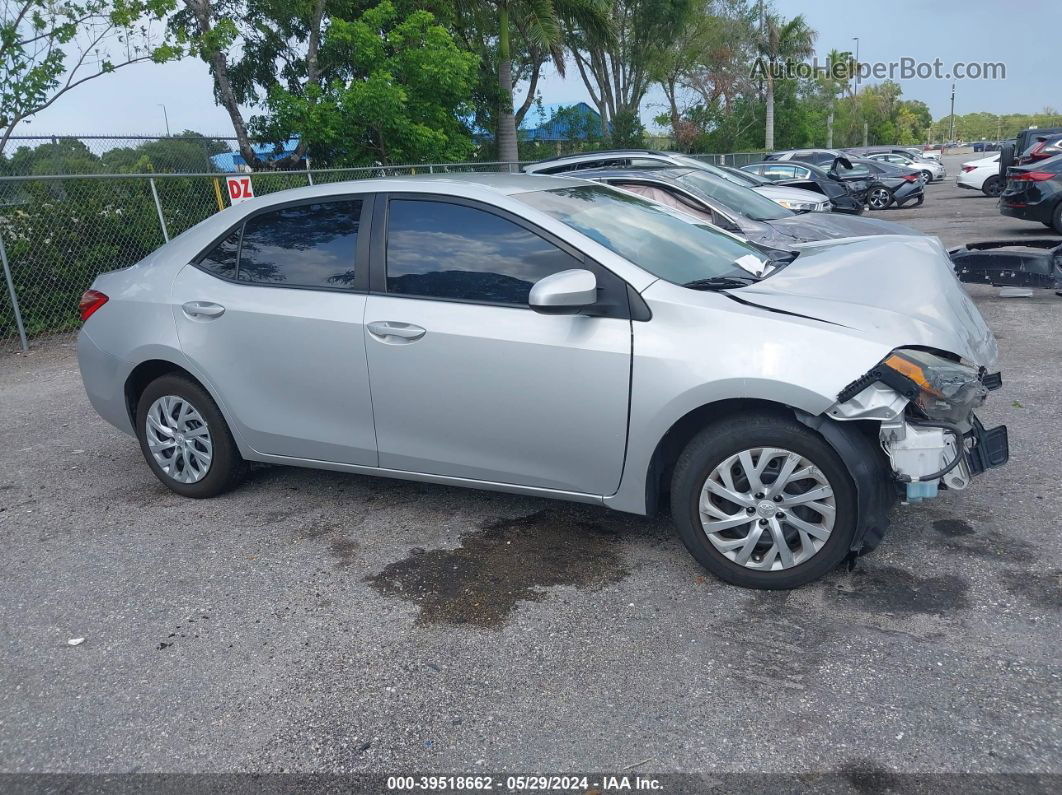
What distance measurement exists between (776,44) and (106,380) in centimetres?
5015

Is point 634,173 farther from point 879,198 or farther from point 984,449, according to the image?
point 879,198

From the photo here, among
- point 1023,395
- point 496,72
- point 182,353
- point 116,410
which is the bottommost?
point 1023,395

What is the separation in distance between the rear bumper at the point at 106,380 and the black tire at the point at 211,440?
125 mm

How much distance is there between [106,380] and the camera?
17.4ft

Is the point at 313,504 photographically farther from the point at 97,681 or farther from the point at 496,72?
the point at 496,72

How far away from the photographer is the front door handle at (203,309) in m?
4.84

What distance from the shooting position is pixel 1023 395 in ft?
21.1

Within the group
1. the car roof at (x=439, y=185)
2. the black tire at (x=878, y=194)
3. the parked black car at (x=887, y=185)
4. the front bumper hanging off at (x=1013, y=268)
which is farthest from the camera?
the black tire at (x=878, y=194)

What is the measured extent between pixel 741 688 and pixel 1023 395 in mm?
4388

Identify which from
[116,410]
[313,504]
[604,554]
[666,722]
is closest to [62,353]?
[116,410]

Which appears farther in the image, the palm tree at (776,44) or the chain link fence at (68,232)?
the palm tree at (776,44)

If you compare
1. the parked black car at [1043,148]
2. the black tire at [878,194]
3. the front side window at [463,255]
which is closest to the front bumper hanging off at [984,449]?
the front side window at [463,255]

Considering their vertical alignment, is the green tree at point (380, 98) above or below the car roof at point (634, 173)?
above

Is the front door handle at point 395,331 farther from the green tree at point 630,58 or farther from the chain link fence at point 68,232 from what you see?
the green tree at point 630,58
